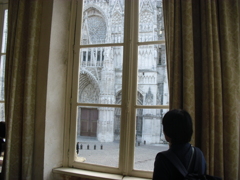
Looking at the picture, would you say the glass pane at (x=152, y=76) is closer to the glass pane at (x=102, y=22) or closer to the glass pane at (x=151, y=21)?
the glass pane at (x=151, y=21)

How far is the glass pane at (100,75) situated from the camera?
6.14ft

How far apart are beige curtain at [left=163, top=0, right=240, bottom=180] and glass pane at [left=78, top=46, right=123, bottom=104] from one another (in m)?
0.56

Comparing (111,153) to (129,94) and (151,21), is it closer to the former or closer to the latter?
(129,94)

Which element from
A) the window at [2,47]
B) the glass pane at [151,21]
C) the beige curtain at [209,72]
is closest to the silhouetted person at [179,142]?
the beige curtain at [209,72]

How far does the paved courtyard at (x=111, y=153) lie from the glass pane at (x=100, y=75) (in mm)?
397

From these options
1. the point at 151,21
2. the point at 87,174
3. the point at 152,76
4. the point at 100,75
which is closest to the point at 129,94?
the point at 152,76

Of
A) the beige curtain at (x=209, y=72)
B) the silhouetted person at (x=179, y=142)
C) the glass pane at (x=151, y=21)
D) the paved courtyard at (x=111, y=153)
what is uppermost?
the glass pane at (x=151, y=21)

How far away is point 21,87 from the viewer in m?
1.86

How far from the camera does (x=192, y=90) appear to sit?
1379 millimetres

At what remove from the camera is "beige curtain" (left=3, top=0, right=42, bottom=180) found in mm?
1785

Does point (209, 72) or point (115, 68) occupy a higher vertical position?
point (115, 68)

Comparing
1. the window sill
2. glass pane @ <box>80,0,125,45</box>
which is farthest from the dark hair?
glass pane @ <box>80,0,125,45</box>

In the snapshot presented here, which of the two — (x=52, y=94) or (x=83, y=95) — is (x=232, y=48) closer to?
(x=83, y=95)

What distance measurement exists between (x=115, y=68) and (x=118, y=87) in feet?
0.58
